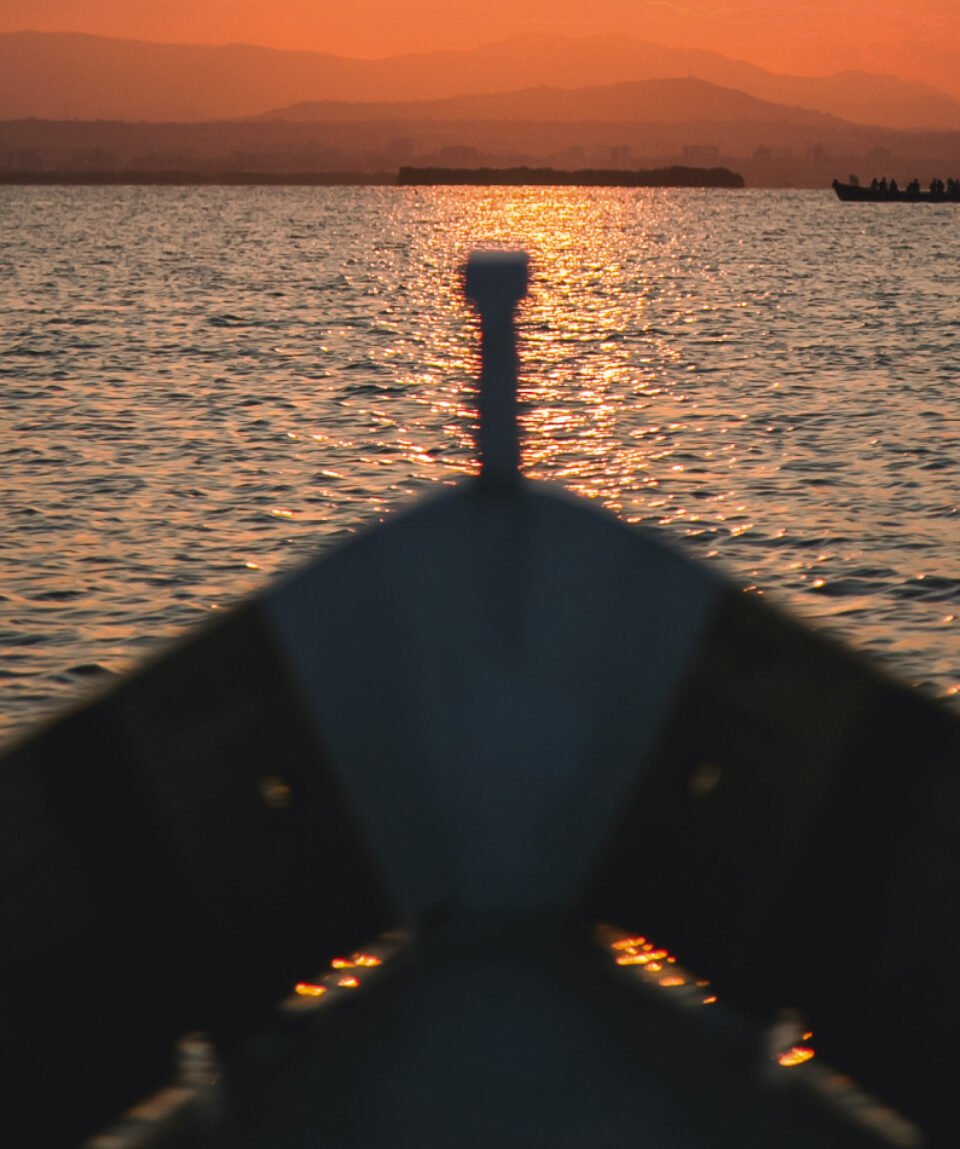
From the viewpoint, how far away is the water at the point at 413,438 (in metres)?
14.6

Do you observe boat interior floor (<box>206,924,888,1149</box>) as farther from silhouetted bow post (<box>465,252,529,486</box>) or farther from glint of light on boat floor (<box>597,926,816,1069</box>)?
silhouetted bow post (<box>465,252,529,486</box>)

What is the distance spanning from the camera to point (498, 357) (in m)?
5.37

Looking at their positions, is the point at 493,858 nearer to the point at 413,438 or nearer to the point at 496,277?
the point at 496,277

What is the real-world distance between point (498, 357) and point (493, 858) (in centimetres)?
183

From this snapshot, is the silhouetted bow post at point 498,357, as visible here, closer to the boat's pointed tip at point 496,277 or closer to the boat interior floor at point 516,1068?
the boat's pointed tip at point 496,277

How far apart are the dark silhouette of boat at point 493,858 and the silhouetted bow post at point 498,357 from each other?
0.6 inches

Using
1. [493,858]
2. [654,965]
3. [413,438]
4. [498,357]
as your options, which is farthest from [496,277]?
[413,438]

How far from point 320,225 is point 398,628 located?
159 metres

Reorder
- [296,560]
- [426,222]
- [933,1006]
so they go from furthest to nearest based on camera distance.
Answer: [426,222]
[296,560]
[933,1006]

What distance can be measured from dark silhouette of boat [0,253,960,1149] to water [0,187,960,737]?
5.37m

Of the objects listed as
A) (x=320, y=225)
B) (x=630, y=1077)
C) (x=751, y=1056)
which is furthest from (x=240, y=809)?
(x=320, y=225)

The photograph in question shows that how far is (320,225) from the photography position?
6280 inches

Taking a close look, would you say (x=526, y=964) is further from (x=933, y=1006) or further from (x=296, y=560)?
(x=296, y=560)

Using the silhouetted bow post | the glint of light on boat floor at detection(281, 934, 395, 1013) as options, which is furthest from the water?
the silhouetted bow post
